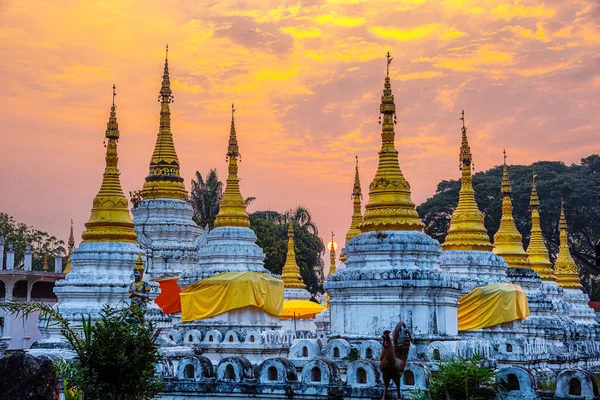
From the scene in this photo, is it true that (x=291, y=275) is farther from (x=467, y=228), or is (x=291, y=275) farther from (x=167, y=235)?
(x=467, y=228)

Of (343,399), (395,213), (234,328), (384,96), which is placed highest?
(384,96)

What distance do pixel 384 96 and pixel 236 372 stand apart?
1083 centimetres

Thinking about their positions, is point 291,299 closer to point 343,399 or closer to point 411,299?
point 411,299

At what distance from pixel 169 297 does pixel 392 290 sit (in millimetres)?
13421

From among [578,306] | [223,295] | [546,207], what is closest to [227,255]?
[223,295]

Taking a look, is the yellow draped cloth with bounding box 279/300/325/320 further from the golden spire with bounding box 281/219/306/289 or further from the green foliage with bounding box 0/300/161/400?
the green foliage with bounding box 0/300/161/400

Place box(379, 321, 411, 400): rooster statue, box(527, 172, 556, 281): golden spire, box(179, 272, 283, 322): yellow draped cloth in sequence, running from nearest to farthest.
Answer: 1. box(379, 321, 411, 400): rooster statue
2. box(179, 272, 283, 322): yellow draped cloth
3. box(527, 172, 556, 281): golden spire

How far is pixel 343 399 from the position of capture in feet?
67.8

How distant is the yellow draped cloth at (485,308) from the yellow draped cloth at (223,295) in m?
7.28

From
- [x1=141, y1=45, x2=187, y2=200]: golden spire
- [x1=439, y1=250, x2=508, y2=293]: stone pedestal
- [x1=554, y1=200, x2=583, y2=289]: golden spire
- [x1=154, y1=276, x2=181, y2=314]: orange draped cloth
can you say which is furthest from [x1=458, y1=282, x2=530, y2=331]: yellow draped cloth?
[x1=554, y1=200, x2=583, y2=289]: golden spire

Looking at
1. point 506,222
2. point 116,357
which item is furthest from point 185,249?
point 116,357

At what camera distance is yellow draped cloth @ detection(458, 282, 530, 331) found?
31.6 meters

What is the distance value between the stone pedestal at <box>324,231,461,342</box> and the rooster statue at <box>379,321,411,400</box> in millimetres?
6587

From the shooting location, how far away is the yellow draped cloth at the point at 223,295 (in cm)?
3419
